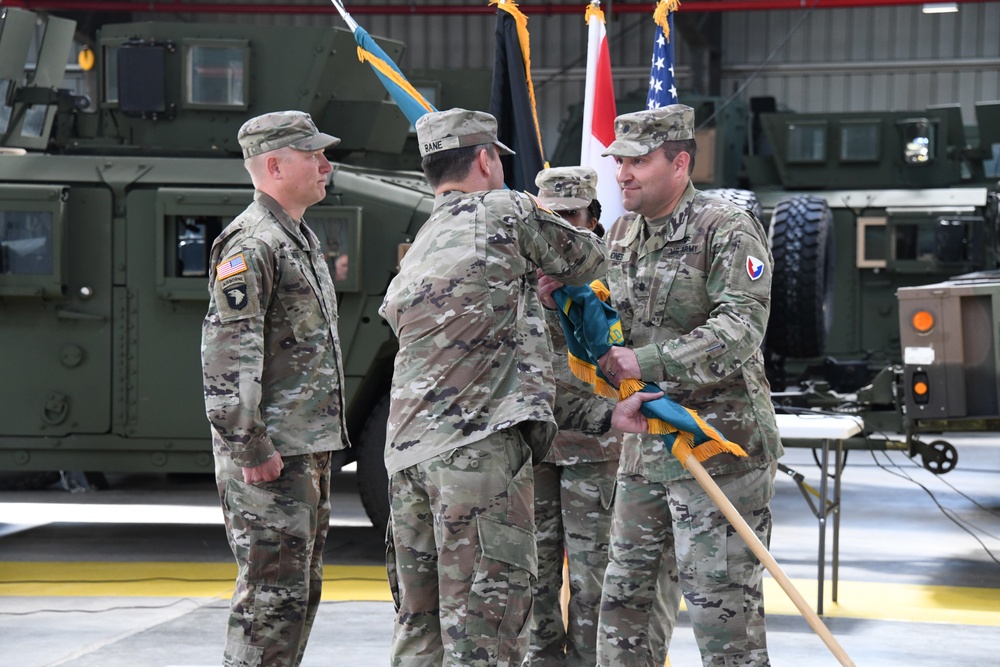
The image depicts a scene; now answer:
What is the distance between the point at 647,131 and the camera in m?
3.66

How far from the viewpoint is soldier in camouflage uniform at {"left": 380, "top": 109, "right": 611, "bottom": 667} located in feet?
10.5

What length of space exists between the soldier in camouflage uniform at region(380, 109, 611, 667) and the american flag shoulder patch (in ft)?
2.09

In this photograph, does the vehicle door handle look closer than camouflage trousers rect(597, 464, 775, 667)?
No

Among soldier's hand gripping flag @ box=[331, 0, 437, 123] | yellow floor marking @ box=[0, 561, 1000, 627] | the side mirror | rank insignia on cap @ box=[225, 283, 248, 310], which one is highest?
the side mirror

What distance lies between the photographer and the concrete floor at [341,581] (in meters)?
5.14

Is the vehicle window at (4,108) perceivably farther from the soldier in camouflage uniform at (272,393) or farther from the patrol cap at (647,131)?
the patrol cap at (647,131)

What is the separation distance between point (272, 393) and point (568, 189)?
1.23 meters

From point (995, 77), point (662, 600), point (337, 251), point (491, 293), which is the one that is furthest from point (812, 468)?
point (995, 77)

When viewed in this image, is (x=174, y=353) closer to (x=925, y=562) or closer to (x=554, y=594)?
(x=554, y=594)

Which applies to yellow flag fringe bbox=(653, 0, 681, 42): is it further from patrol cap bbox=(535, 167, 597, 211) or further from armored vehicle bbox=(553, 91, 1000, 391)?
armored vehicle bbox=(553, 91, 1000, 391)

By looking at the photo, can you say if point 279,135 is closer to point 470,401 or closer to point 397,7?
point 470,401

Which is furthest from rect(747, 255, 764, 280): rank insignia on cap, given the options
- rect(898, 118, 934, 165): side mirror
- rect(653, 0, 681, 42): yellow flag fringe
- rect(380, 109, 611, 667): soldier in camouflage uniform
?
rect(898, 118, 934, 165): side mirror

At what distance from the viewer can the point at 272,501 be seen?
12.9 feet

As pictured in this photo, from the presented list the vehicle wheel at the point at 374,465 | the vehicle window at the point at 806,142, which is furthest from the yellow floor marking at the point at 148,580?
the vehicle window at the point at 806,142
